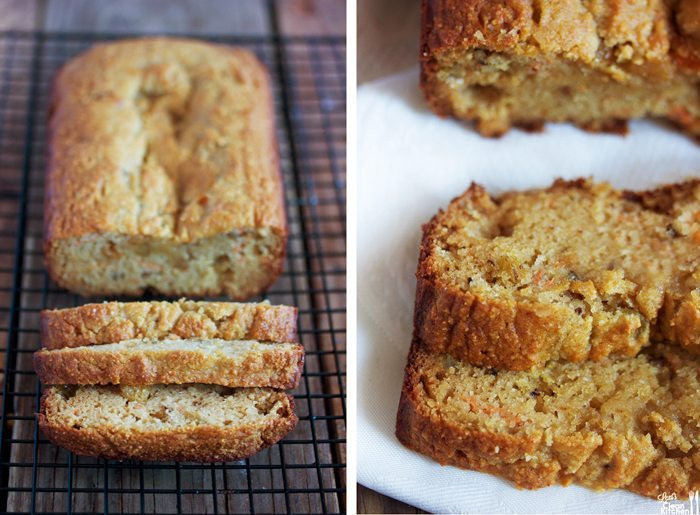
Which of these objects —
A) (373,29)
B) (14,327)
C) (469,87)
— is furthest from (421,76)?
(14,327)

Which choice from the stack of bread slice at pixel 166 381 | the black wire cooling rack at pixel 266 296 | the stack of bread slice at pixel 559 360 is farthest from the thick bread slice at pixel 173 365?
the stack of bread slice at pixel 559 360

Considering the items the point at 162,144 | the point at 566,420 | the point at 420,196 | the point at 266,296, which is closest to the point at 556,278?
the point at 566,420

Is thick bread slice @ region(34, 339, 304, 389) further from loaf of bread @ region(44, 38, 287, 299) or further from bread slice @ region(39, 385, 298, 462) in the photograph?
loaf of bread @ region(44, 38, 287, 299)

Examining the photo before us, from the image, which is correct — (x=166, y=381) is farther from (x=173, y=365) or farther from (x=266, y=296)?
(x=266, y=296)

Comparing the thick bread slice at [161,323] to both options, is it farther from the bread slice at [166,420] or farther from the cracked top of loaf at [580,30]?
the cracked top of loaf at [580,30]

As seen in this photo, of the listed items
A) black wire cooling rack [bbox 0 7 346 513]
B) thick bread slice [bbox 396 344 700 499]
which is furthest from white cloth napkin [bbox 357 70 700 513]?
black wire cooling rack [bbox 0 7 346 513]

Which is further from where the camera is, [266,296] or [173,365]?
[266,296]

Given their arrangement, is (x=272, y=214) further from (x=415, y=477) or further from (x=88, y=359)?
(x=415, y=477)
